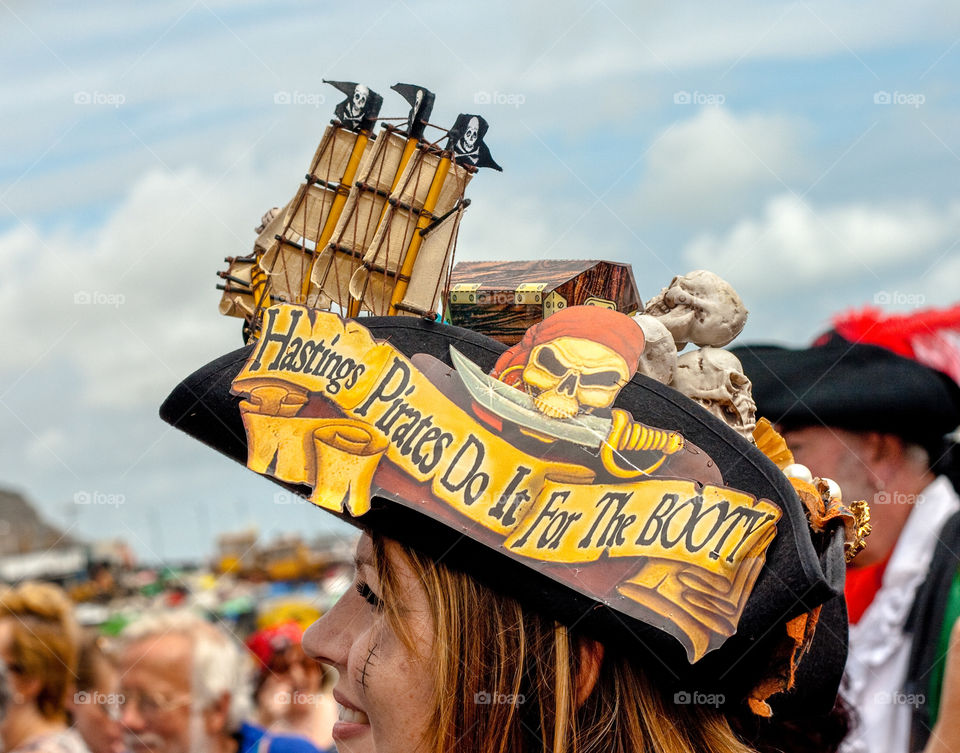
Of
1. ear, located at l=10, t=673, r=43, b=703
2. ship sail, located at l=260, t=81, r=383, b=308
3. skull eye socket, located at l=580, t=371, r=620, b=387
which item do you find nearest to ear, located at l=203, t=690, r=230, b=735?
ear, located at l=10, t=673, r=43, b=703

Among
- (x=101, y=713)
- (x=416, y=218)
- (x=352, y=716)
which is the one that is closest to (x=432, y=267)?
(x=416, y=218)

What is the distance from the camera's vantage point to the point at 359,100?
6.31ft

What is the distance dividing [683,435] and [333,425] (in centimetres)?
54

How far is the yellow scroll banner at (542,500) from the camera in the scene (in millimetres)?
1501

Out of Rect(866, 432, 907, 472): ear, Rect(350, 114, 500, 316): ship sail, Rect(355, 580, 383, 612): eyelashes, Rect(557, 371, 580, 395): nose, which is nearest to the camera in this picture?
Rect(557, 371, 580, 395): nose

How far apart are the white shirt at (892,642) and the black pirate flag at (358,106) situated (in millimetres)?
2564

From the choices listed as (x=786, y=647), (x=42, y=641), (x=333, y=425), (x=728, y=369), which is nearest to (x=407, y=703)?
(x=333, y=425)

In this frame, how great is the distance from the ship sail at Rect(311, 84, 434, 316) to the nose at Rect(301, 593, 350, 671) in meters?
0.53

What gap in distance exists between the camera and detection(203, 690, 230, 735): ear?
13.5 ft

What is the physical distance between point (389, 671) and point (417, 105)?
986 mm

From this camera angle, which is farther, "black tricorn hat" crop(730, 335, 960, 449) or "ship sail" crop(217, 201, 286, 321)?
"black tricorn hat" crop(730, 335, 960, 449)

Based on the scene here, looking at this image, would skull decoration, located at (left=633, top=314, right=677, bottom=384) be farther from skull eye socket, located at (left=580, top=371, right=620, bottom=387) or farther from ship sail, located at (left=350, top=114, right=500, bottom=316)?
ship sail, located at (left=350, top=114, right=500, bottom=316)

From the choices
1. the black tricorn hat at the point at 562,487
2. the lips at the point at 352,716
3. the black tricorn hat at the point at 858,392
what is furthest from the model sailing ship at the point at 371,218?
the black tricorn hat at the point at 858,392

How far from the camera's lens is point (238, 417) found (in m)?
1.76
